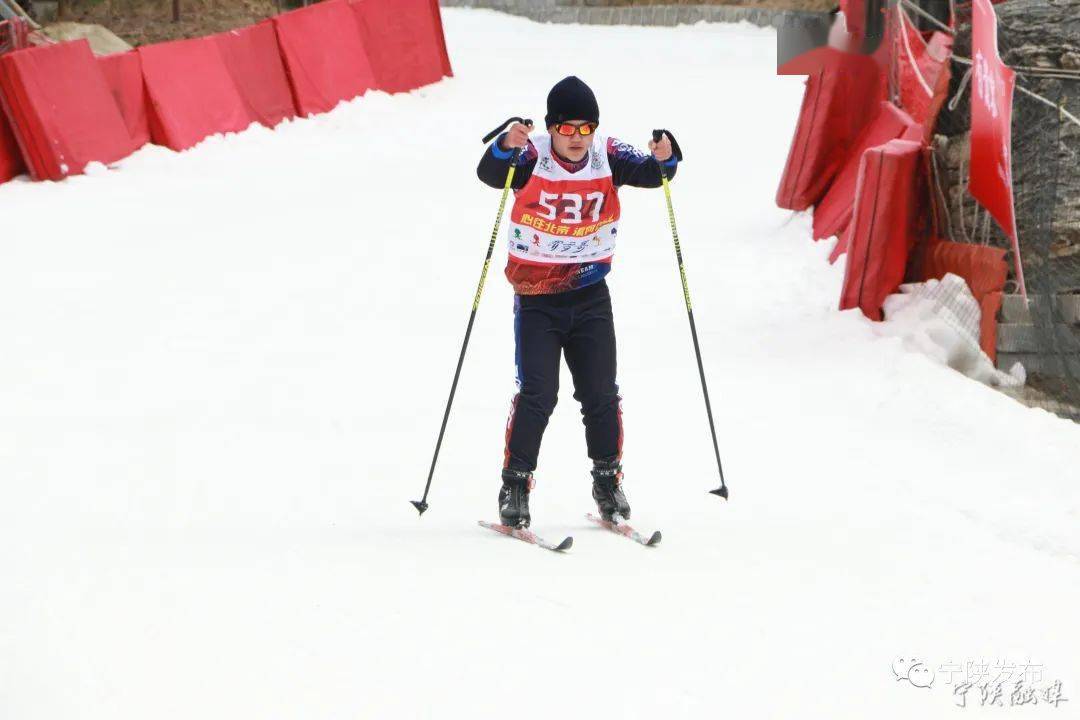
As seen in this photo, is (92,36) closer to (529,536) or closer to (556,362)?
(556,362)

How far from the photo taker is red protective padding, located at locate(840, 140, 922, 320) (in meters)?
9.27

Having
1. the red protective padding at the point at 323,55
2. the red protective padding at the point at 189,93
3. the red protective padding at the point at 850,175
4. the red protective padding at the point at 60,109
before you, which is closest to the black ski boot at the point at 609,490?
the red protective padding at the point at 850,175

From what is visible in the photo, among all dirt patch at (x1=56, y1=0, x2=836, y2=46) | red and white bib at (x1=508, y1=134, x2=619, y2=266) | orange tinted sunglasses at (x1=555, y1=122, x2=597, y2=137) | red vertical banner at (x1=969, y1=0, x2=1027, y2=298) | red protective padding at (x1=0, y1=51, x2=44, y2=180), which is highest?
orange tinted sunglasses at (x1=555, y1=122, x2=597, y2=137)

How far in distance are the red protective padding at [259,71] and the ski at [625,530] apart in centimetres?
1222

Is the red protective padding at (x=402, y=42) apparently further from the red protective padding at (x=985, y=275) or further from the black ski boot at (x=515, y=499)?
the black ski boot at (x=515, y=499)

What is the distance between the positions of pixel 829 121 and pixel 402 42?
9944 millimetres

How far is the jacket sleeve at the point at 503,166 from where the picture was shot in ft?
17.3

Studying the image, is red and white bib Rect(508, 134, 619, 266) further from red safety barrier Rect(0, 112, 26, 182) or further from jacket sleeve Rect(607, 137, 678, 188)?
red safety barrier Rect(0, 112, 26, 182)

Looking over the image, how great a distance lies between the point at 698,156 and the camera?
632 inches

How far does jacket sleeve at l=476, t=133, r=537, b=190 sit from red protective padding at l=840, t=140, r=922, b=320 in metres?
4.50

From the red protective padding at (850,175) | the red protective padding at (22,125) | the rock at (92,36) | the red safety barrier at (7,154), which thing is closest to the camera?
the red protective padding at (850,175)

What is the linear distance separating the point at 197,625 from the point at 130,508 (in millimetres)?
1745

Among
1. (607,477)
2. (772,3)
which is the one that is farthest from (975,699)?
(772,3)

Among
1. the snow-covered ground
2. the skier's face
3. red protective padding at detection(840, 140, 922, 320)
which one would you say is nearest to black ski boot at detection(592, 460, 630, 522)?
the snow-covered ground
